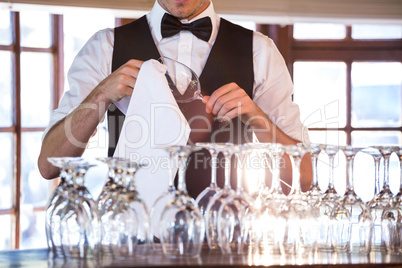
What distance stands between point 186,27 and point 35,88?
1.65m

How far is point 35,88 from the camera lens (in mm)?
3662

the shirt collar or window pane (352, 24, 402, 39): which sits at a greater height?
window pane (352, 24, 402, 39)

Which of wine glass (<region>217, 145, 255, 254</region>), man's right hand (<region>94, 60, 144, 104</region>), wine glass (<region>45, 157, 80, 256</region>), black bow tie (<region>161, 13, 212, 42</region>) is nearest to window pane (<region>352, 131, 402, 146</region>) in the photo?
black bow tie (<region>161, 13, 212, 42</region>)

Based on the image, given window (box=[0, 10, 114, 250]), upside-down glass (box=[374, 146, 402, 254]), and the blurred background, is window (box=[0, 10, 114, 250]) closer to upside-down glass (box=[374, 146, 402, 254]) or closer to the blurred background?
the blurred background

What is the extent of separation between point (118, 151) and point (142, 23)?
0.77m

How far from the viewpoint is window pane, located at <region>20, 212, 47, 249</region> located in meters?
3.68

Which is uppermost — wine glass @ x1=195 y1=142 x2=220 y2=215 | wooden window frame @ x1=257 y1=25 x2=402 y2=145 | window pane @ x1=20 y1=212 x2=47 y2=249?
wooden window frame @ x1=257 y1=25 x2=402 y2=145

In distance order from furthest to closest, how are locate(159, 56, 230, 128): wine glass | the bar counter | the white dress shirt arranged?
the white dress shirt → locate(159, 56, 230, 128): wine glass → the bar counter

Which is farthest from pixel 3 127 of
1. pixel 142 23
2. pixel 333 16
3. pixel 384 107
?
pixel 384 107

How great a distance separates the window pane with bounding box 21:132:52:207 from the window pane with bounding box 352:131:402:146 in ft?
6.67

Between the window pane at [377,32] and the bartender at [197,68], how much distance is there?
175cm

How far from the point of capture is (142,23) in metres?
Result: 2.36

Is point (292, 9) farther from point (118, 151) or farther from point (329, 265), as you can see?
point (329, 265)

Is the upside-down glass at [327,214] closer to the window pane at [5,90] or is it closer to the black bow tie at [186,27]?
the black bow tie at [186,27]
